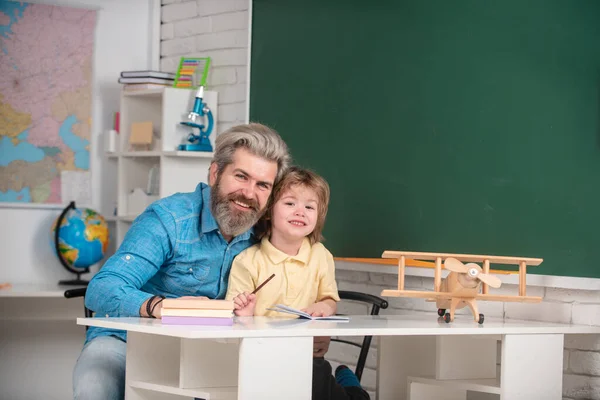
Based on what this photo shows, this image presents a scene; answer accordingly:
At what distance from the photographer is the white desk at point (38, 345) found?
496 centimetres

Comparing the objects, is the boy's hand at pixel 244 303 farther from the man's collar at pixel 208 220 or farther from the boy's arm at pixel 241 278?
the man's collar at pixel 208 220

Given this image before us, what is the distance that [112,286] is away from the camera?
8.98ft

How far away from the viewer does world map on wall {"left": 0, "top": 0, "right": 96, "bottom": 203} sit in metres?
4.94

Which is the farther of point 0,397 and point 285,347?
point 0,397

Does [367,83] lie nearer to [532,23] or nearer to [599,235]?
[532,23]

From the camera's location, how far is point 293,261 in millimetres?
3037

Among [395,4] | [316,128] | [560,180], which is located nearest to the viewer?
[560,180]

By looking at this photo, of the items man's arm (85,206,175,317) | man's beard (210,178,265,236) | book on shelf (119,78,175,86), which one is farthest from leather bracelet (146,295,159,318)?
book on shelf (119,78,175,86)

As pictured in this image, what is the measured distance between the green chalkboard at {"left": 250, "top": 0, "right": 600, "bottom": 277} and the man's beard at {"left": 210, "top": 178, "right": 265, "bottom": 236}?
796 mm

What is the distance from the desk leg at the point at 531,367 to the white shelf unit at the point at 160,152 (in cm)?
228

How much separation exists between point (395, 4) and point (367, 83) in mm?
346

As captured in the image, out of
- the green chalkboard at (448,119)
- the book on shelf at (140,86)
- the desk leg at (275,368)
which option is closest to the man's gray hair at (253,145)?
the green chalkboard at (448,119)

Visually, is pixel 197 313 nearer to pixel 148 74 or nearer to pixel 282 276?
pixel 282 276

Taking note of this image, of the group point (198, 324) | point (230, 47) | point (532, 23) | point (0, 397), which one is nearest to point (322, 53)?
point (230, 47)
